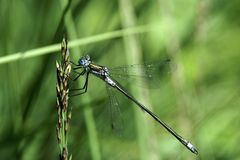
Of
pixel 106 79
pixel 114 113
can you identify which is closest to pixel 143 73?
pixel 106 79

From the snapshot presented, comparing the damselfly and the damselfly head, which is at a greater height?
the damselfly head

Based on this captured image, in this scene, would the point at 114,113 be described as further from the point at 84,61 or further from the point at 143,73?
the point at 143,73

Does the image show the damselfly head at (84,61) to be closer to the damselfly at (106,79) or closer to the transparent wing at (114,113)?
the damselfly at (106,79)

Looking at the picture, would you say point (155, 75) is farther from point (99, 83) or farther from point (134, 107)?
point (134, 107)

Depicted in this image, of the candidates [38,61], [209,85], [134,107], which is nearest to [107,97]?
[134,107]

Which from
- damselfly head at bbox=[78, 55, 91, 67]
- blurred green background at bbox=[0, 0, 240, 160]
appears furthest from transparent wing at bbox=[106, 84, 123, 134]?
damselfly head at bbox=[78, 55, 91, 67]

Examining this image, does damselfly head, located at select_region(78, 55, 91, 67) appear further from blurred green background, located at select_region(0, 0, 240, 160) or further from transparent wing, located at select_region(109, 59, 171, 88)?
transparent wing, located at select_region(109, 59, 171, 88)
